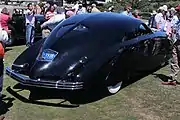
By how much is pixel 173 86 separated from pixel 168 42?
202 cm

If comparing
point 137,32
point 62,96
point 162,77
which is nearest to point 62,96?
point 62,96

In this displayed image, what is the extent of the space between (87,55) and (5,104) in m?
1.75

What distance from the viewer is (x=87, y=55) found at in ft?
21.7

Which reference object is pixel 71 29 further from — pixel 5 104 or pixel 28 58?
pixel 5 104

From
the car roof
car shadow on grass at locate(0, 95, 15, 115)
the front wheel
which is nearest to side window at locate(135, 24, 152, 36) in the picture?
the car roof

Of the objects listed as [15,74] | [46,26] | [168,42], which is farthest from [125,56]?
[46,26]

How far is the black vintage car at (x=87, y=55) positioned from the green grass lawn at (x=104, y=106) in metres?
0.39

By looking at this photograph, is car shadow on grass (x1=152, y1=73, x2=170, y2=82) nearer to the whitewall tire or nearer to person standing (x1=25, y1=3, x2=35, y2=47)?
the whitewall tire

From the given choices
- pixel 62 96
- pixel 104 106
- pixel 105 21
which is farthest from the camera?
pixel 105 21

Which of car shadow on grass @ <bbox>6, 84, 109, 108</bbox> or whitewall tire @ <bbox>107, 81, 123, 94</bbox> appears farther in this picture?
whitewall tire @ <bbox>107, 81, 123, 94</bbox>

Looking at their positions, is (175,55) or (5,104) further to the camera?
(175,55)

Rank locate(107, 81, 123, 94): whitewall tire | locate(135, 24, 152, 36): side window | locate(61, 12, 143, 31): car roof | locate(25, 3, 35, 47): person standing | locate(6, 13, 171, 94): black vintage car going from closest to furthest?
locate(6, 13, 171, 94): black vintage car < locate(107, 81, 123, 94): whitewall tire < locate(61, 12, 143, 31): car roof < locate(135, 24, 152, 36): side window < locate(25, 3, 35, 47): person standing

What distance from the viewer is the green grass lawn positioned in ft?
19.8

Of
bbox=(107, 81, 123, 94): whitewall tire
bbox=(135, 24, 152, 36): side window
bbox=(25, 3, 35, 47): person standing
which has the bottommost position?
bbox=(25, 3, 35, 47): person standing
